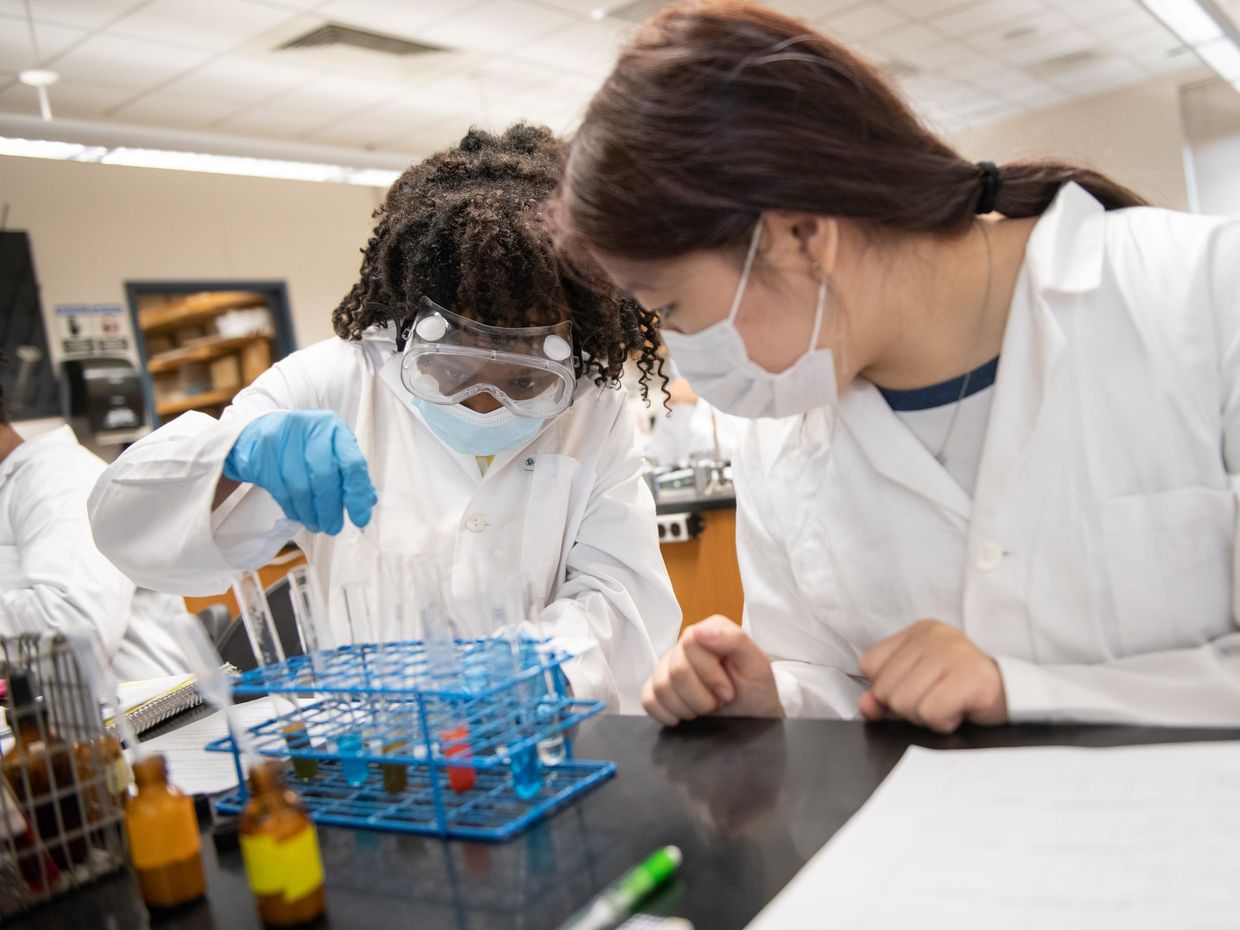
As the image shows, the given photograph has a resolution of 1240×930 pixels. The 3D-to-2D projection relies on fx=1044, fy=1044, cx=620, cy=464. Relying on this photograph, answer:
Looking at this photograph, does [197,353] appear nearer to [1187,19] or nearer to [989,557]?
[1187,19]

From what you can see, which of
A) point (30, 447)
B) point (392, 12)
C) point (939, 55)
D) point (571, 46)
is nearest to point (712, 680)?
point (30, 447)

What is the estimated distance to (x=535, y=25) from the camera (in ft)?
19.4

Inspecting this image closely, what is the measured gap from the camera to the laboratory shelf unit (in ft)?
3.09

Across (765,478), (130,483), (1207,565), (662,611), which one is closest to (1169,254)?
(1207,565)

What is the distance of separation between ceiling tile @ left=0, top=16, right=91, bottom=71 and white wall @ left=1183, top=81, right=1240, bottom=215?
904cm

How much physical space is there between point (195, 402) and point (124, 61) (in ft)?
10.1

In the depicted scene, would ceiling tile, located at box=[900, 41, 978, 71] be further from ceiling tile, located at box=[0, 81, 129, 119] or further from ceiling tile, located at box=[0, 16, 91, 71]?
ceiling tile, located at box=[0, 16, 91, 71]

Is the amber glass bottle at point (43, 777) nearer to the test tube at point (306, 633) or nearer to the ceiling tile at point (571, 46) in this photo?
the test tube at point (306, 633)

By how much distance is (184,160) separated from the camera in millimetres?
5305

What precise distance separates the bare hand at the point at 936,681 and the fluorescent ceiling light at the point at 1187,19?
20.9 ft

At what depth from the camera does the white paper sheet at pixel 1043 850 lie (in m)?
0.65

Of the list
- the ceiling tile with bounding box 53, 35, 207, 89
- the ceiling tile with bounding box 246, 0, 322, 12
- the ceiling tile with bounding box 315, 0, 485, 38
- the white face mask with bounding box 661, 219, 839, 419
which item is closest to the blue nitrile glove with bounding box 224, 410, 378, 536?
the white face mask with bounding box 661, 219, 839, 419

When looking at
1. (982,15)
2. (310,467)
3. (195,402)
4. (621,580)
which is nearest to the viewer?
(310,467)

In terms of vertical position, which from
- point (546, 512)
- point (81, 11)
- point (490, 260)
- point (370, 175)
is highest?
A: point (81, 11)
